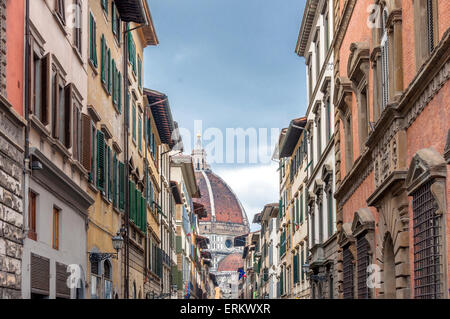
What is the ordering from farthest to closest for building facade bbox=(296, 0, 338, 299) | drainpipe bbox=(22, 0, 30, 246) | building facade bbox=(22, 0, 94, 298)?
building facade bbox=(296, 0, 338, 299)
building facade bbox=(22, 0, 94, 298)
drainpipe bbox=(22, 0, 30, 246)

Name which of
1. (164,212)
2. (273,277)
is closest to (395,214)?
(164,212)

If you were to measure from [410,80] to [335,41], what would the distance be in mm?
11679

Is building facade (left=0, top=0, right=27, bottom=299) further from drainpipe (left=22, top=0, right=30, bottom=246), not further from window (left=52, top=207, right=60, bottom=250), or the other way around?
window (left=52, top=207, right=60, bottom=250)

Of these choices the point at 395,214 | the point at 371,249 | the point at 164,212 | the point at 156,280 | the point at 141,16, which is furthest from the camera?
the point at 164,212

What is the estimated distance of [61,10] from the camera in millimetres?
18578

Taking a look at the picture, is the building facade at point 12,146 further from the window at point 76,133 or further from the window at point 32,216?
the window at point 76,133

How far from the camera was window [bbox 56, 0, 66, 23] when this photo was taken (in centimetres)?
1794

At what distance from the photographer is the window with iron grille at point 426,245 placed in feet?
42.2

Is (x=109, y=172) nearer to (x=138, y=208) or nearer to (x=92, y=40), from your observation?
(x=92, y=40)

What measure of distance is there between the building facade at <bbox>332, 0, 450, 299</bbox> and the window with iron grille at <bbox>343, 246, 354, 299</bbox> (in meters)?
0.03

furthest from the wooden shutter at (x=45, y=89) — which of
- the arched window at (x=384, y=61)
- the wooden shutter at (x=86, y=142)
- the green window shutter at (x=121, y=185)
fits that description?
the green window shutter at (x=121, y=185)

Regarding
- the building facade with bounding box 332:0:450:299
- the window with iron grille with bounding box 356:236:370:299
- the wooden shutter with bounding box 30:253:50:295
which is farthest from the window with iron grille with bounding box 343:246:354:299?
the wooden shutter with bounding box 30:253:50:295

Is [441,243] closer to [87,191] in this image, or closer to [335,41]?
[87,191]

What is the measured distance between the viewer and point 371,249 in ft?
64.2
